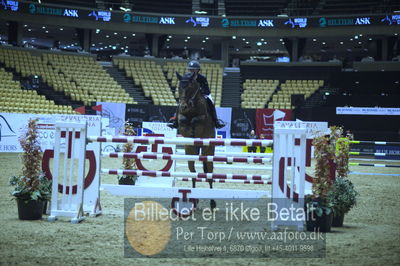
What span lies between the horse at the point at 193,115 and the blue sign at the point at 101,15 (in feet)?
97.6

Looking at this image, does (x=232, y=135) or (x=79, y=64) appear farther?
(x=79, y=64)

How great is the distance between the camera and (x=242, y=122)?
28.7m

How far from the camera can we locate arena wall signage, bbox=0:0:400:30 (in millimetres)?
35062

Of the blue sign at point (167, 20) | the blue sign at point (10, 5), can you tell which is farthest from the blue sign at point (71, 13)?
the blue sign at point (167, 20)

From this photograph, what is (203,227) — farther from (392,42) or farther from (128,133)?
(392,42)

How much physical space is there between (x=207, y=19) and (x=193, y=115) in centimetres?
2978

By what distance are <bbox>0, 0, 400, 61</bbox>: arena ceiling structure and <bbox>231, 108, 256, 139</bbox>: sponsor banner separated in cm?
1081

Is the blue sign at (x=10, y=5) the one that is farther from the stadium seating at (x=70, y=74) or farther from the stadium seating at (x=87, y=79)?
the stadium seating at (x=87, y=79)

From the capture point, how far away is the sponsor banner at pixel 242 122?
2862cm

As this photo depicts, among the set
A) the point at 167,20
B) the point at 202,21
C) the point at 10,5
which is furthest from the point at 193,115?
the point at 167,20

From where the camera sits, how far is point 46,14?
118 feet

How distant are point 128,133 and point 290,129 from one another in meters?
5.99

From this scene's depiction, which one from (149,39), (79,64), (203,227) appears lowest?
(203,227)

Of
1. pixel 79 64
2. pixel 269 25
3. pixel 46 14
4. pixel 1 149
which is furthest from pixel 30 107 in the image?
pixel 269 25
